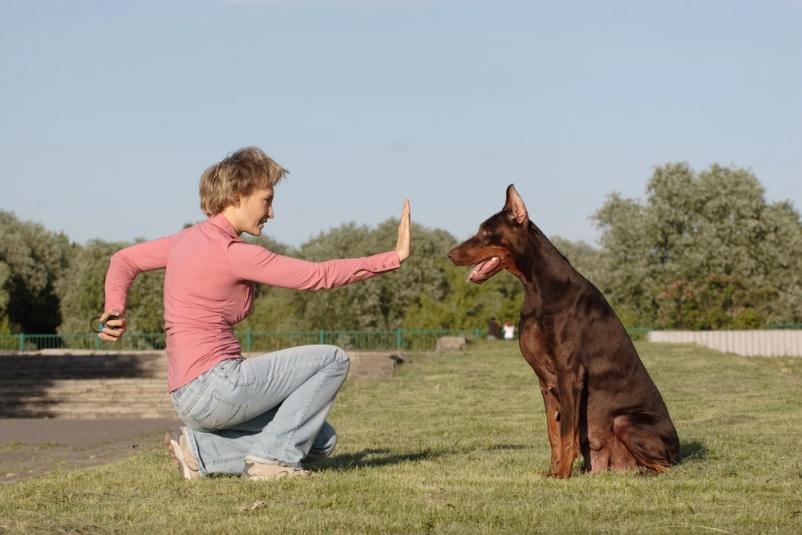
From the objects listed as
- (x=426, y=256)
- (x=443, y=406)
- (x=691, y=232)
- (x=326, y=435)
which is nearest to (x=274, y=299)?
(x=426, y=256)

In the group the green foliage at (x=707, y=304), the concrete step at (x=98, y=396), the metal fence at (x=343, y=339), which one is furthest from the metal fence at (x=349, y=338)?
the concrete step at (x=98, y=396)

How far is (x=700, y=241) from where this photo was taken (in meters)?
59.3

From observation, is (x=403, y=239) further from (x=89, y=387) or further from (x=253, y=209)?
(x=89, y=387)

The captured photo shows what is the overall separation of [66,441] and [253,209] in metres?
8.39

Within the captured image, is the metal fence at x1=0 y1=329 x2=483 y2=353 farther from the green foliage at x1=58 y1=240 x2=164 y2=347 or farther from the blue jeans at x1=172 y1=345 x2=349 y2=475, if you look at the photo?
the blue jeans at x1=172 y1=345 x2=349 y2=475

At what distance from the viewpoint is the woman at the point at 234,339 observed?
6.34 m

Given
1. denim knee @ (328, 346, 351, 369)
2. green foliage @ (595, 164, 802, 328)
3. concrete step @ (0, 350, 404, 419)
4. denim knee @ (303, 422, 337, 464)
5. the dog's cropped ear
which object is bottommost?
concrete step @ (0, 350, 404, 419)

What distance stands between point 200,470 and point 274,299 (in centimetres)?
5959

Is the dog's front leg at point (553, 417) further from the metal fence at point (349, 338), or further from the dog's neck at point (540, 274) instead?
the metal fence at point (349, 338)

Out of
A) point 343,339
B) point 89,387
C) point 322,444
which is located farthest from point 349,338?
point 322,444

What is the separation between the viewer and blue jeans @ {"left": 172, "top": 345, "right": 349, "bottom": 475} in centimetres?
643

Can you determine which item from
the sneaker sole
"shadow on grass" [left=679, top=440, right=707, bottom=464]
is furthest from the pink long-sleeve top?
"shadow on grass" [left=679, top=440, right=707, bottom=464]

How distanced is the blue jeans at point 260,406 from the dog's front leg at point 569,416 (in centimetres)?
135

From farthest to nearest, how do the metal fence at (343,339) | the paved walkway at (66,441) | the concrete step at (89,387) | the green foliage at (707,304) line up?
the green foliage at (707,304) → the metal fence at (343,339) → the concrete step at (89,387) → the paved walkway at (66,441)
